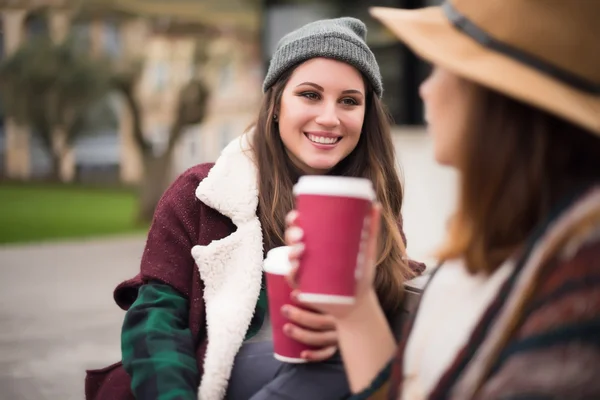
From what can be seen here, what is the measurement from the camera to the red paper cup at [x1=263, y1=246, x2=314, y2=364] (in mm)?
1473

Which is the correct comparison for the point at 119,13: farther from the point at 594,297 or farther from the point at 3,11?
the point at 594,297

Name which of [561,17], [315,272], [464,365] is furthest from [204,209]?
[561,17]

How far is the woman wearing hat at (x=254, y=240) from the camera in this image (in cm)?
170

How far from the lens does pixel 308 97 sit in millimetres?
2008

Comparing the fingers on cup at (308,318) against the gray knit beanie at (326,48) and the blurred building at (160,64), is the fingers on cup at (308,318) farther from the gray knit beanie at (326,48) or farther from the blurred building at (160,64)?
the blurred building at (160,64)

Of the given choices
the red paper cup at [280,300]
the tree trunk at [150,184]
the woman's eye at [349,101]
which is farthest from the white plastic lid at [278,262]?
the tree trunk at [150,184]

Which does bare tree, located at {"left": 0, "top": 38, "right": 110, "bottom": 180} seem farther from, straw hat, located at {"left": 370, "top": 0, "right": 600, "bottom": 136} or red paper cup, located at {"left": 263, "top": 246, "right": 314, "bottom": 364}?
straw hat, located at {"left": 370, "top": 0, "right": 600, "bottom": 136}

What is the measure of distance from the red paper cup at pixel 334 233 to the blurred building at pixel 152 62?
8.83 metres

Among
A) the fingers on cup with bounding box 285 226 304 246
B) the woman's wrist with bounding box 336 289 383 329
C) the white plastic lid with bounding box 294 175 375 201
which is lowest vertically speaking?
the woman's wrist with bounding box 336 289 383 329

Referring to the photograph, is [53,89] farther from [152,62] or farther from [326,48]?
[326,48]

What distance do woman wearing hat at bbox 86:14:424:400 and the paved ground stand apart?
1.71 metres

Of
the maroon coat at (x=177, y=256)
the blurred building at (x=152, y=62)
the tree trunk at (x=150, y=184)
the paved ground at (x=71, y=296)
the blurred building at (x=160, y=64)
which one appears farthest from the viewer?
the tree trunk at (x=150, y=184)

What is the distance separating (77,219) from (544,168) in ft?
33.4

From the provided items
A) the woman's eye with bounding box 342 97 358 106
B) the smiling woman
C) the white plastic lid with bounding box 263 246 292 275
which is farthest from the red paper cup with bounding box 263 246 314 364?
the woman's eye with bounding box 342 97 358 106
